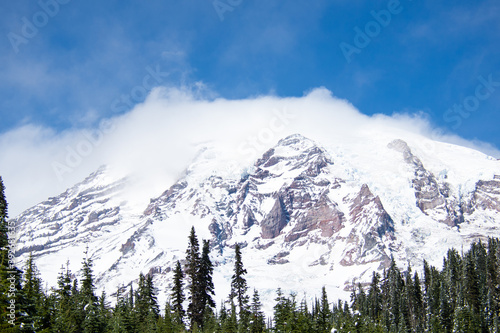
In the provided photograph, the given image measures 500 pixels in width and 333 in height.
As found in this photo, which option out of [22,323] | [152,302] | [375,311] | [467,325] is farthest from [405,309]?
[22,323]

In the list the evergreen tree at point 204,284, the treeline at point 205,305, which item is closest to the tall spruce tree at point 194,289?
the treeline at point 205,305

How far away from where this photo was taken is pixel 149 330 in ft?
119

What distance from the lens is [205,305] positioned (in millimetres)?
48594

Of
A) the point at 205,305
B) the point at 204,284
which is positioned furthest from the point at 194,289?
the point at 205,305

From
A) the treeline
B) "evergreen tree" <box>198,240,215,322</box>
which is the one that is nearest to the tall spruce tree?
the treeline

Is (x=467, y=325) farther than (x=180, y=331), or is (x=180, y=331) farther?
(x=467, y=325)

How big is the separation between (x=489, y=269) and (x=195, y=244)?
96.6m

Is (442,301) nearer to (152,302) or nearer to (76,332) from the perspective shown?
(152,302)

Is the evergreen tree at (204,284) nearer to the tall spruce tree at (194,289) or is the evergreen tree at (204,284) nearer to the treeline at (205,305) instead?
the treeline at (205,305)

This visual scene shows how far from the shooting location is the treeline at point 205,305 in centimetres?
1971

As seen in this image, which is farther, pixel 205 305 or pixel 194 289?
pixel 205 305

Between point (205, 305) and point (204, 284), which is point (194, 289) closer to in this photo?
point (204, 284)

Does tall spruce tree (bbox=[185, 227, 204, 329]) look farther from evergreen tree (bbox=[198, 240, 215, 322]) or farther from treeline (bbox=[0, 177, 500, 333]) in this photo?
evergreen tree (bbox=[198, 240, 215, 322])

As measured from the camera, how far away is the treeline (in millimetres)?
19709
